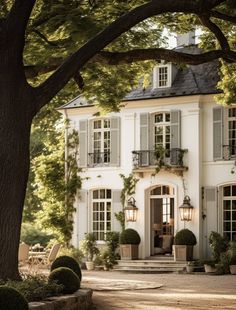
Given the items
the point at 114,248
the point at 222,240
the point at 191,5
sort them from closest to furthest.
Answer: the point at 191,5, the point at 222,240, the point at 114,248

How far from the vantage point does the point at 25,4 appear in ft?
34.8

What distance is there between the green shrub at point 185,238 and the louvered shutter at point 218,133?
2.46 metres

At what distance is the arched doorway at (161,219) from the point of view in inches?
926

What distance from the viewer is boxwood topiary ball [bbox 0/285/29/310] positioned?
820 cm

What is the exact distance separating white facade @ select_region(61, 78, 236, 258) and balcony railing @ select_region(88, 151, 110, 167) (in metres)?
0.07

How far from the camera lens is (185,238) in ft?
71.9

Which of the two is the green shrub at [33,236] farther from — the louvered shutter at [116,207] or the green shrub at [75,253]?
the louvered shutter at [116,207]

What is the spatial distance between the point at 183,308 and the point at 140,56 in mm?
4155

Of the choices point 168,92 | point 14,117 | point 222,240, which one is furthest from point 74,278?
point 168,92

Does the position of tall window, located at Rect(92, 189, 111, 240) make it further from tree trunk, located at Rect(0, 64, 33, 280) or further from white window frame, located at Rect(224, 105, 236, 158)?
tree trunk, located at Rect(0, 64, 33, 280)

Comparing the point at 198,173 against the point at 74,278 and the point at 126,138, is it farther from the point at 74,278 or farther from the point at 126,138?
the point at 74,278

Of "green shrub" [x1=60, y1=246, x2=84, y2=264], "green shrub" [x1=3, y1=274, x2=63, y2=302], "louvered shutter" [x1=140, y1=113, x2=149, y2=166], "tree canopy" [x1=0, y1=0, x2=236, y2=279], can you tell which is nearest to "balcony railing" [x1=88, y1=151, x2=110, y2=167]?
"louvered shutter" [x1=140, y1=113, x2=149, y2=166]

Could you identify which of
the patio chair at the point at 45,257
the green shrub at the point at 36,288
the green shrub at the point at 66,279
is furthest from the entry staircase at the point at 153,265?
the green shrub at the point at 36,288

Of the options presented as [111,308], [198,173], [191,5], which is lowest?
[111,308]
